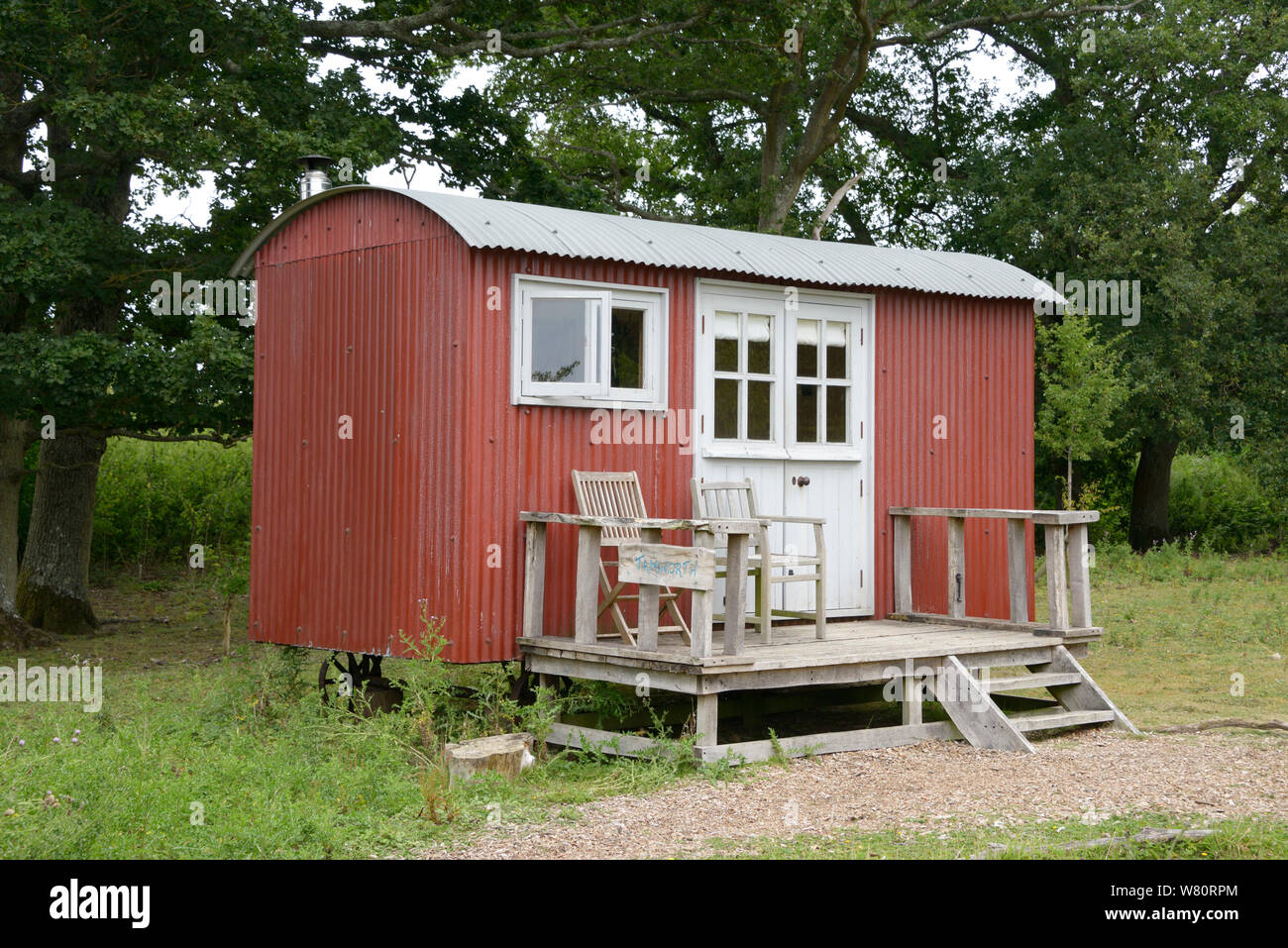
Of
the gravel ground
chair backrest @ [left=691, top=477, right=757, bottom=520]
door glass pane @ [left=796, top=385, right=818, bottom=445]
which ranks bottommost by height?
the gravel ground

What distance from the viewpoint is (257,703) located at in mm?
9141

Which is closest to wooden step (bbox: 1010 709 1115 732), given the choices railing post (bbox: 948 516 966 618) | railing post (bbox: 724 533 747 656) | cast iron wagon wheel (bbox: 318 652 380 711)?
railing post (bbox: 948 516 966 618)

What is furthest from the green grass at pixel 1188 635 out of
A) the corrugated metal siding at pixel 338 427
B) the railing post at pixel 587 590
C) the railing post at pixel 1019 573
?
the corrugated metal siding at pixel 338 427

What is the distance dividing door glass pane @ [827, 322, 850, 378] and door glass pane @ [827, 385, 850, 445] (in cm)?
7

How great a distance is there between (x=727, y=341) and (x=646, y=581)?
2283 mm

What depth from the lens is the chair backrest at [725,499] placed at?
9273 millimetres

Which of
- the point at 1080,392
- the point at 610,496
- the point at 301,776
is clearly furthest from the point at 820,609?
the point at 1080,392

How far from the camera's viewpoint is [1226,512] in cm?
2614

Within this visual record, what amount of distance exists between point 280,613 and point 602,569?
2506mm

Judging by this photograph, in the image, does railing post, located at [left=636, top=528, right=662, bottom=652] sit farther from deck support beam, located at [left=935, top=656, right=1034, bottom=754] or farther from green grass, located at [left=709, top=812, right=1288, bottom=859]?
deck support beam, located at [left=935, top=656, right=1034, bottom=754]

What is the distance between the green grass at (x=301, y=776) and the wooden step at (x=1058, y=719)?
0.62 m

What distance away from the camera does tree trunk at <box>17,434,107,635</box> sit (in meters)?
15.1

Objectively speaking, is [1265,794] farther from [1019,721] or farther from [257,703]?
[257,703]

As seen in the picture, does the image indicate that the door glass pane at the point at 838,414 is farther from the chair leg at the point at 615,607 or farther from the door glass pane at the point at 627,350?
the chair leg at the point at 615,607
